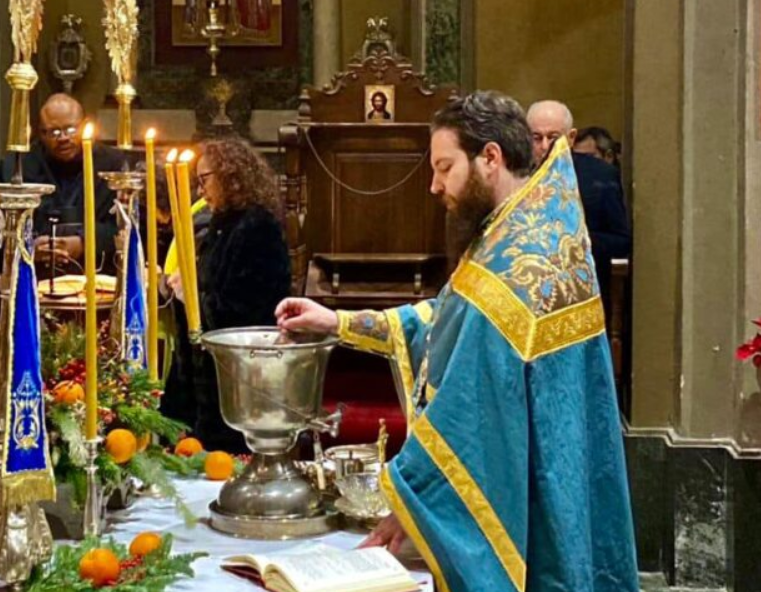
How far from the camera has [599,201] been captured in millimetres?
5723

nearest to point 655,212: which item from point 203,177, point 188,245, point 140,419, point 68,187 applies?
point 203,177

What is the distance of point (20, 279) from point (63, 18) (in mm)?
8676

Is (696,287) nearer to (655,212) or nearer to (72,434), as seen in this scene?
(655,212)

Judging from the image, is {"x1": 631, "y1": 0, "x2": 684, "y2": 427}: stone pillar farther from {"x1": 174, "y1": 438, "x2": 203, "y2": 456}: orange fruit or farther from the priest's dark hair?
{"x1": 174, "y1": 438, "x2": 203, "y2": 456}: orange fruit

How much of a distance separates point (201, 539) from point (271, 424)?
9.3 inches

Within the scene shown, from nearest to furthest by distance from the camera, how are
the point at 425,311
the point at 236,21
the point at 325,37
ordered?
the point at 425,311, the point at 325,37, the point at 236,21

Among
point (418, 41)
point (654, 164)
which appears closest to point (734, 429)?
point (654, 164)

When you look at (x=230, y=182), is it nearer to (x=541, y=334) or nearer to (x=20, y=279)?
(x=541, y=334)

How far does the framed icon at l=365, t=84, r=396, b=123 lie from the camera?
23.6 ft

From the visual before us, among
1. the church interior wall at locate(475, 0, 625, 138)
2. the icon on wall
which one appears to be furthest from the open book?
the icon on wall

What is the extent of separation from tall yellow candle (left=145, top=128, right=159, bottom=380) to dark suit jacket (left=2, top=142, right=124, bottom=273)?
269cm

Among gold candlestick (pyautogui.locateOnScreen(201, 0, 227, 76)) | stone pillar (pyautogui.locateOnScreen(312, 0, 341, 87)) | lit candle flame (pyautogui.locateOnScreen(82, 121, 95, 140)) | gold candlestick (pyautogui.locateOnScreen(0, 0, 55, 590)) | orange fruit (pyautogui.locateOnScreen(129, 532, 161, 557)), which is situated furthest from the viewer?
gold candlestick (pyautogui.locateOnScreen(201, 0, 227, 76))

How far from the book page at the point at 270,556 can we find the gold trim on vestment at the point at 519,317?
1.85 feet

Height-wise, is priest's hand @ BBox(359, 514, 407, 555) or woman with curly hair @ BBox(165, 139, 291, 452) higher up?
woman with curly hair @ BBox(165, 139, 291, 452)
